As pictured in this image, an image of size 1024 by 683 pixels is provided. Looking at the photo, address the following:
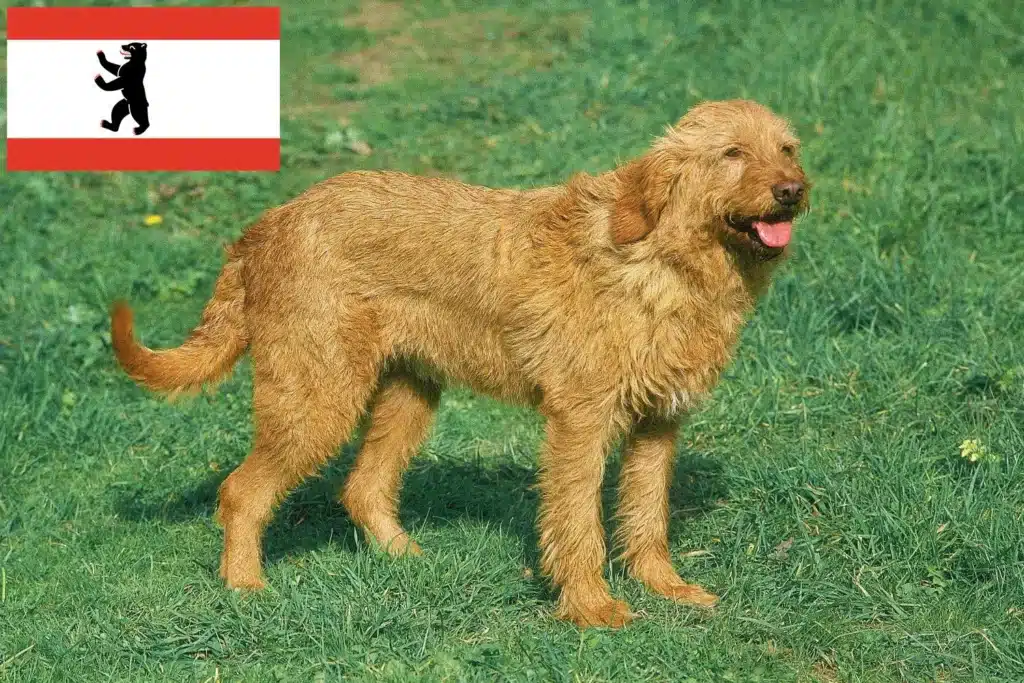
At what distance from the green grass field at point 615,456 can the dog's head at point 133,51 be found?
221 cm

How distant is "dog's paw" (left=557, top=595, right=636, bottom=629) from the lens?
17.2 ft

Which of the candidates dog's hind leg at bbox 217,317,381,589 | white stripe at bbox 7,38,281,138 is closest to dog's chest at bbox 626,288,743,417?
dog's hind leg at bbox 217,317,381,589

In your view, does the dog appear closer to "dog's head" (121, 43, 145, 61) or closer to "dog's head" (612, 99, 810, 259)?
"dog's head" (612, 99, 810, 259)

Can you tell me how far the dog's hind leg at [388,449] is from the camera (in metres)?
6.14

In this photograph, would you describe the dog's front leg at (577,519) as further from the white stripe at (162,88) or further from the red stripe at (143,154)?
the white stripe at (162,88)

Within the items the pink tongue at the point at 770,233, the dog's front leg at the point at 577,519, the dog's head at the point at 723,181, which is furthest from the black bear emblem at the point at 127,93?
the pink tongue at the point at 770,233

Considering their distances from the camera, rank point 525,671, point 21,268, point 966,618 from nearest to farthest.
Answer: point 525,671 → point 966,618 → point 21,268

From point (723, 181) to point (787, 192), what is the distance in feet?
0.87

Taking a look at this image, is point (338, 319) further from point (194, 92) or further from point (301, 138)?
point (194, 92)

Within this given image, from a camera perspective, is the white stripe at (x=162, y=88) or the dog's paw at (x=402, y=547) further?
the white stripe at (x=162, y=88)

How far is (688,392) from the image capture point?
5.26 m

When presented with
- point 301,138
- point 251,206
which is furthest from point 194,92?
point 251,206

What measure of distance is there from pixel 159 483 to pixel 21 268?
9.09 ft

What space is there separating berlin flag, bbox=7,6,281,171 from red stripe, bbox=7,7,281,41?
14 millimetres
